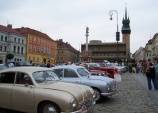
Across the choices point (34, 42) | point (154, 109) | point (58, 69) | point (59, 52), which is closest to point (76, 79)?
point (58, 69)

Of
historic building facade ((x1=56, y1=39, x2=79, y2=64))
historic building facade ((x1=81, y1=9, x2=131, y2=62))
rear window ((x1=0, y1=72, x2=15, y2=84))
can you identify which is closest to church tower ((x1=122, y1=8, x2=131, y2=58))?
historic building facade ((x1=81, y1=9, x2=131, y2=62))

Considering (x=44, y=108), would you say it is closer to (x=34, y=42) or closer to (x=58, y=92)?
(x=58, y=92)

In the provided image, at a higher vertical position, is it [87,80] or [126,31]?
[126,31]

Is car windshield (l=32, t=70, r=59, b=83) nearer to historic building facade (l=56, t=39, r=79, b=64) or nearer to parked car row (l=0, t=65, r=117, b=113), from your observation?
parked car row (l=0, t=65, r=117, b=113)

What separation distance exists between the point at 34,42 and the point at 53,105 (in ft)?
294

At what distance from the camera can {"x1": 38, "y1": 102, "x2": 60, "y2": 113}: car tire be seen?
29.1 feet

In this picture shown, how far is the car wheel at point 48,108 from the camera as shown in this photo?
8.88 meters

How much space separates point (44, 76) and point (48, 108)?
148 cm

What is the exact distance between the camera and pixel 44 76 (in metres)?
10.3

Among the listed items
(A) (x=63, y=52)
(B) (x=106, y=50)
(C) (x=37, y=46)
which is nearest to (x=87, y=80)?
(C) (x=37, y=46)

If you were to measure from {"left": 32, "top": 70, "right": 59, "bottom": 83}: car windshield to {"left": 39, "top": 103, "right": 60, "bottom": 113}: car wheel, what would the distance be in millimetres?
948

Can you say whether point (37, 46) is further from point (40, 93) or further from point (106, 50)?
point (40, 93)

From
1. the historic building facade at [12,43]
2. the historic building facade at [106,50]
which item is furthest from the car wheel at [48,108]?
the historic building facade at [106,50]

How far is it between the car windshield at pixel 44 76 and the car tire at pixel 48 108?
0.94 m
